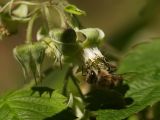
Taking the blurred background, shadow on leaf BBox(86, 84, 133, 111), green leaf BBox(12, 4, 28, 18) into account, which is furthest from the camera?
the blurred background

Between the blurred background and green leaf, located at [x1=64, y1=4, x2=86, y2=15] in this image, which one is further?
the blurred background

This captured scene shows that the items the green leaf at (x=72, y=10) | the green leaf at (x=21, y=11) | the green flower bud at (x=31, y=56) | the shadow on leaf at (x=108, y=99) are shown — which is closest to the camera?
the green leaf at (x=72, y=10)

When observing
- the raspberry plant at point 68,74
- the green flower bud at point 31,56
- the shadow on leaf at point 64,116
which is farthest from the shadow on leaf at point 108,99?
the green flower bud at point 31,56

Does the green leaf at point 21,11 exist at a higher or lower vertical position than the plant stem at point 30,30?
higher

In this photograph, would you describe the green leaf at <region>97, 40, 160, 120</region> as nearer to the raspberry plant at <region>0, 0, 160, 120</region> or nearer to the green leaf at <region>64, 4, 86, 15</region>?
the raspberry plant at <region>0, 0, 160, 120</region>

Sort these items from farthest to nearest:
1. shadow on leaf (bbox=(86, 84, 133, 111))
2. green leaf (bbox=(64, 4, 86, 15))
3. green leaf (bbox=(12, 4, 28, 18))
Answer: green leaf (bbox=(12, 4, 28, 18)), shadow on leaf (bbox=(86, 84, 133, 111)), green leaf (bbox=(64, 4, 86, 15))

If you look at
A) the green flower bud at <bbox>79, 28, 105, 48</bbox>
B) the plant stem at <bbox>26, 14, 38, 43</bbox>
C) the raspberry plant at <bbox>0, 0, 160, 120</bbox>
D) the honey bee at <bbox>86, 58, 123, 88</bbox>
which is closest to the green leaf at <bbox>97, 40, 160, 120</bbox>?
the raspberry plant at <bbox>0, 0, 160, 120</bbox>

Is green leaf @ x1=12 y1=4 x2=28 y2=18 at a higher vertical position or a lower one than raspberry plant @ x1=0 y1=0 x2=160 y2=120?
higher

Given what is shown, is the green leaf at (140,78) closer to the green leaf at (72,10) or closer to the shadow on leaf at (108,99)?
the shadow on leaf at (108,99)
